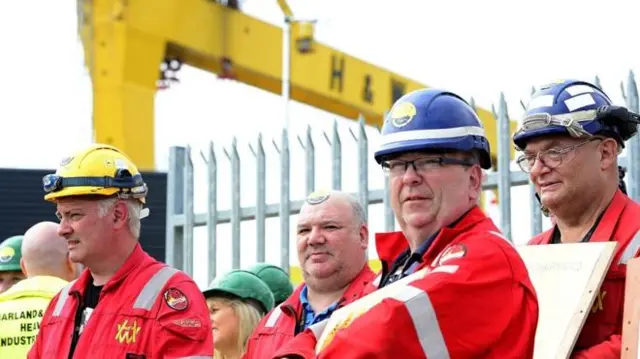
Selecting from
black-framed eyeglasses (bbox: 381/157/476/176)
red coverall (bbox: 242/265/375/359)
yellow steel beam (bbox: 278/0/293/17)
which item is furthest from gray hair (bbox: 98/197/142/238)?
yellow steel beam (bbox: 278/0/293/17)

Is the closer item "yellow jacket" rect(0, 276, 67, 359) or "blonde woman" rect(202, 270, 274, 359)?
"yellow jacket" rect(0, 276, 67, 359)

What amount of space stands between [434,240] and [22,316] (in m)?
3.49

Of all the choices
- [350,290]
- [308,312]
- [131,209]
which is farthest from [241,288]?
[131,209]

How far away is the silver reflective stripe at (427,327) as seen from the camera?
3318 millimetres

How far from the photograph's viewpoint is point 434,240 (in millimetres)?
3703

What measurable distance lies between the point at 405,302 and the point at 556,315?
A: 1315mm

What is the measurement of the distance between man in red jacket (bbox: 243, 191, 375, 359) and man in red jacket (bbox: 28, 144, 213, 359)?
0.90m

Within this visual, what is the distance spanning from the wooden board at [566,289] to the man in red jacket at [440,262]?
72 centimetres

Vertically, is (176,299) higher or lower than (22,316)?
higher

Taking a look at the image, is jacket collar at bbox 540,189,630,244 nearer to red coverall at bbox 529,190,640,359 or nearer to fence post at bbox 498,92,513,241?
red coverall at bbox 529,190,640,359

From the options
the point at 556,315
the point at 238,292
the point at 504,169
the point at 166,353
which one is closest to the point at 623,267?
the point at 556,315

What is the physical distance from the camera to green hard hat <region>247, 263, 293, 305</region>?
7914 millimetres

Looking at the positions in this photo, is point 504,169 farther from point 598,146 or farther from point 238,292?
point 598,146

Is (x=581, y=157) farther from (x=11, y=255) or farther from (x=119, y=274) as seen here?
(x=11, y=255)
